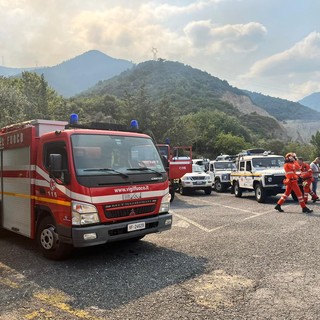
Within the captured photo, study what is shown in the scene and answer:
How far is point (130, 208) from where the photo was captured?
654cm

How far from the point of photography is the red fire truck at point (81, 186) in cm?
605

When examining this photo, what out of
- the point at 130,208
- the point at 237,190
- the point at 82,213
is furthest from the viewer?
the point at 237,190

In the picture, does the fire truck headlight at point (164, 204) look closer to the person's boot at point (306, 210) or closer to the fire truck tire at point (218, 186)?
the person's boot at point (306, 210)

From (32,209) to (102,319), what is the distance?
11.2 ft

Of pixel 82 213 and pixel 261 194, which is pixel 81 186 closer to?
pixel 82 213

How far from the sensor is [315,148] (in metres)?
66.2

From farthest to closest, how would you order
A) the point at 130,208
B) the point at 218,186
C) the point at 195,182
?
the point at 218,186, the point at 195,182, the point at 130,208

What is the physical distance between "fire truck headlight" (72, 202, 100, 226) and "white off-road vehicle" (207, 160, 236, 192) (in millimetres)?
15486

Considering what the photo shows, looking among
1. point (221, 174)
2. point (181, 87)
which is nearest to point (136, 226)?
point (221, 174)

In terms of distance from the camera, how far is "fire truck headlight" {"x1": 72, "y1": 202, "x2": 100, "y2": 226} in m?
5.98

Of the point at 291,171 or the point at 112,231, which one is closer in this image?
the point at 112,231

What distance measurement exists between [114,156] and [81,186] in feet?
3.00

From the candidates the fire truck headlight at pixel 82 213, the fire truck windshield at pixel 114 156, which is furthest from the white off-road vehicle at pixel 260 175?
the fire truck headlight at pixel 82 213

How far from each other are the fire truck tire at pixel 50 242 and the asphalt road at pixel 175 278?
15cm
